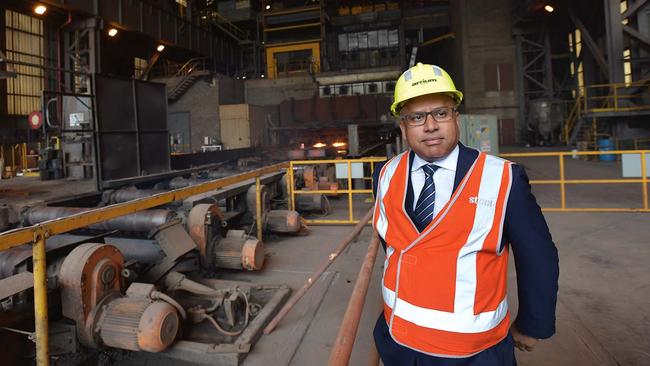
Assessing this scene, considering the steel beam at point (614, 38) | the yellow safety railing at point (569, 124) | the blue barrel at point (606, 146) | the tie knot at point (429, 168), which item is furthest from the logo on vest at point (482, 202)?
the yellow safety railing at point (569, 124)

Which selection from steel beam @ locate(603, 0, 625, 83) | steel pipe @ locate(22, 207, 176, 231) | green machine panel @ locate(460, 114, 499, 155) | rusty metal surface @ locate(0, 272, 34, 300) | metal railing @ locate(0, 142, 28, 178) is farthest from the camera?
metal railing @ locate(0, 142, 28, 178)

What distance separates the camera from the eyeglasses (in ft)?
5.33

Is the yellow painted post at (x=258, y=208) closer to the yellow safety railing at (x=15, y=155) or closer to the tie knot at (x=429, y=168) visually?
the tie knot at (x=429, y=168)

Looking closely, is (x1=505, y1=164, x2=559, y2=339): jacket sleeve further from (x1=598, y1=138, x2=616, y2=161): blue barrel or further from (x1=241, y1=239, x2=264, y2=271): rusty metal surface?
(x1=598, y1=138, x2=616, y2=161): blue barrel

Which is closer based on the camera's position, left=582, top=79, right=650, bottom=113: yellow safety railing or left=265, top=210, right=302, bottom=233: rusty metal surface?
left=265, top=210, right=302, bottom=233: rusty metal surface

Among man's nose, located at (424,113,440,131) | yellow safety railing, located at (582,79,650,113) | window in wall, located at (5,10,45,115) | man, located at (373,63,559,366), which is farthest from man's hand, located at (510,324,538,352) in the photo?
window in wall, located at (5,10,45,115)

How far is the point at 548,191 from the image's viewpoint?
10109mm

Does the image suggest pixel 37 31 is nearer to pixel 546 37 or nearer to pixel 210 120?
pixel 210 120

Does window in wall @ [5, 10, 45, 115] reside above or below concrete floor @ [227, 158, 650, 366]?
above

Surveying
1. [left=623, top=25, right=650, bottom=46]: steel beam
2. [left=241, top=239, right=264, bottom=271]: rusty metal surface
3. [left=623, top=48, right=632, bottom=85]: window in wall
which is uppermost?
[left=623, top=25, right=650, bottom=46]: steel beam

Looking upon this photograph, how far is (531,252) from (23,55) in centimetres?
2373

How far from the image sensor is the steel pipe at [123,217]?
167 inches

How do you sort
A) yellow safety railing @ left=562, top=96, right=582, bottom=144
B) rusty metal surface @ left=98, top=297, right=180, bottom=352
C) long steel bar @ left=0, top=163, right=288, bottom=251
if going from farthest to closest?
A: 1. yellow safety railing @ left=562, top=96, right=582, bottom=144
2. rusty metal surface @ left=98, top=297, right=180, bottom=352
3. long steel bar @ left=0, top=163, right=288, bottom=251

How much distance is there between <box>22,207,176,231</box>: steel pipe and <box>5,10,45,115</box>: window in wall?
17194 millimetres
